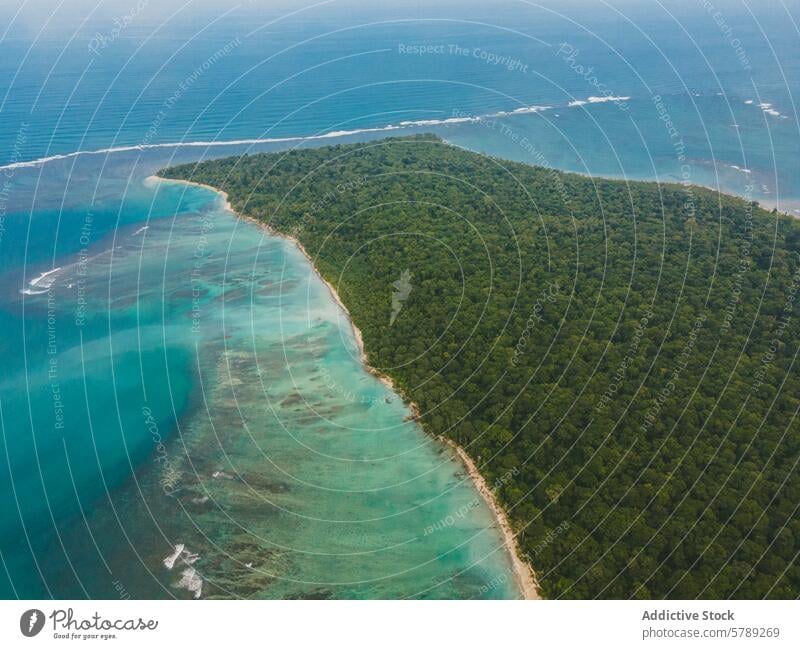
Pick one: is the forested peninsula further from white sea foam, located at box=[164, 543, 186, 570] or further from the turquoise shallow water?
white sea foam, located at box=[164, 543, 186, 570]

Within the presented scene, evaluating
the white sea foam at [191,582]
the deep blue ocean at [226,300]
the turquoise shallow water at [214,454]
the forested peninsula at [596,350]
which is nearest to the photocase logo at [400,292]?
the forested peninsula at [596,350]

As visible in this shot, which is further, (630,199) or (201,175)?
(201,175)

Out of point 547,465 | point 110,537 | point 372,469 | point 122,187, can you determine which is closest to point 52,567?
point 110,537

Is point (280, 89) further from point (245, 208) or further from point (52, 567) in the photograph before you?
point (52, 567)

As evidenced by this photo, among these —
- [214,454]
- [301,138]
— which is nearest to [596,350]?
[214,454]

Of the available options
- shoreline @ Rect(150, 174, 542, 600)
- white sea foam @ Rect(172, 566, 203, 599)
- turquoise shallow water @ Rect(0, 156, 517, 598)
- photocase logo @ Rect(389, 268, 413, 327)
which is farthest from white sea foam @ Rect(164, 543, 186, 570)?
photocase logo @ Rect(389, 268, 413, 327)
